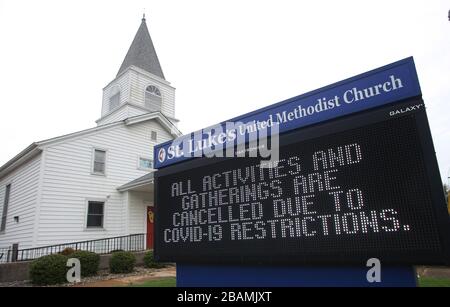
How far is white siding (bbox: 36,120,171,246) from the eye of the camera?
45.1 ft

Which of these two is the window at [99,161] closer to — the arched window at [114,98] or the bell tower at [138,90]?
the bell tower at [138,90]

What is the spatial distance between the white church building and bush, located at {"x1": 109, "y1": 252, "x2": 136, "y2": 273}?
3.87 meters

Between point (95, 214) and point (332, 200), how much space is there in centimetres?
1389

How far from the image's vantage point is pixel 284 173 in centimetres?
363

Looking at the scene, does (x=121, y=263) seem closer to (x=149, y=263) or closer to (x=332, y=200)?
(x=149, y=263)

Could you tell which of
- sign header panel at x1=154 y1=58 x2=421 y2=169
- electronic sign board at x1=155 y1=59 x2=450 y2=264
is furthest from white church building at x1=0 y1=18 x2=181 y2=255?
sign header panel at x1=154 y1=58 x2=421 y2=169

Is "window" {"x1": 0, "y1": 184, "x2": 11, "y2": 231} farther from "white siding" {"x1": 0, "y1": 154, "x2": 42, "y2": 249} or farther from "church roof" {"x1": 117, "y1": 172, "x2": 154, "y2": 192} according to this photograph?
"church roof" {"x1": 117, "y1": 172, "x2": 154, "y2": 192}

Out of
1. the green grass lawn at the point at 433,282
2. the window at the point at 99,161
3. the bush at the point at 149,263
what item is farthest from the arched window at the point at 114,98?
the green grass lawn at the point at 433,282

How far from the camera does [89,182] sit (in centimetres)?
1511

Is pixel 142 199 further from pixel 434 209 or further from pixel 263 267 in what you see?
pixel 434 209

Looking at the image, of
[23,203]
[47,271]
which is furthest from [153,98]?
[47,271]
